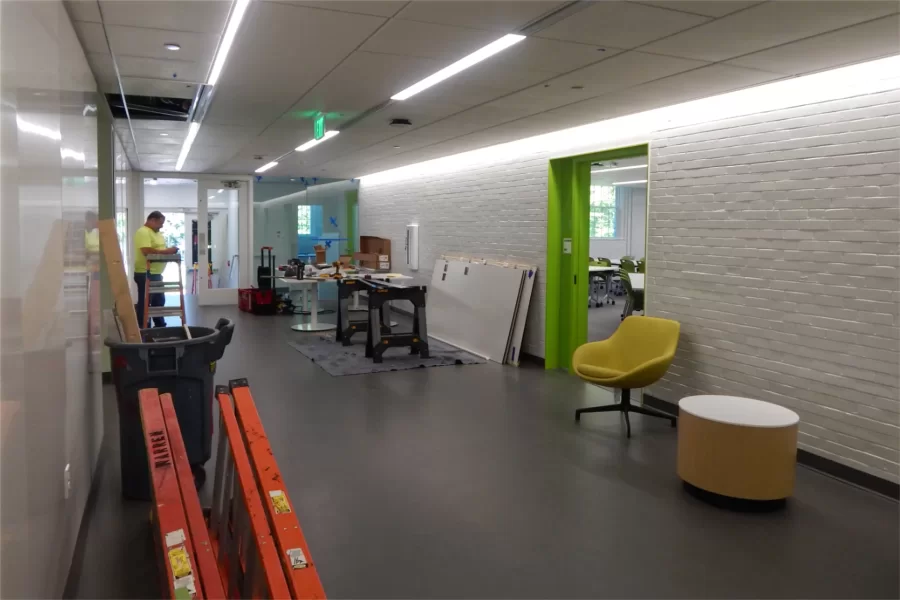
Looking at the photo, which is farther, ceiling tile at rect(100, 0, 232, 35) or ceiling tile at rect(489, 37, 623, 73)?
ceiling tile at rect(489, 37, 623, 73)

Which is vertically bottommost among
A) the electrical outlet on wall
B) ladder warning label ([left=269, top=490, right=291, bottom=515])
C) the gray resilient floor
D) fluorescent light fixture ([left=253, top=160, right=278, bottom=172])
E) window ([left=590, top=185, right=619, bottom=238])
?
the gray resilient floor

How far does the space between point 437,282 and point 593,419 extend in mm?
4569

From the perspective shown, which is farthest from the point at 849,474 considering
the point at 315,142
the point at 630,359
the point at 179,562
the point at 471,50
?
the point at 315,142

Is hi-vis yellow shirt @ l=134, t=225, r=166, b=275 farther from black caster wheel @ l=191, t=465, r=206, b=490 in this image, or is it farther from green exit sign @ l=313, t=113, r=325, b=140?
black caster wheel @ l=191, t=465, r=206, b=490

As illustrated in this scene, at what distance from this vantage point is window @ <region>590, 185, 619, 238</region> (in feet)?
54.6

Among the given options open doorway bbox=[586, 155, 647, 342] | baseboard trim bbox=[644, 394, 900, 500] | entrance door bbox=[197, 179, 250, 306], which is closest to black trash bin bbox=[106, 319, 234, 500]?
baseboard trim bbox=[644, 394, 900, 500]

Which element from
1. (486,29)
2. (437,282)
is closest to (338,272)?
(437,282)

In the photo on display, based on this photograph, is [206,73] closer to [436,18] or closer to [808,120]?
[436,18]

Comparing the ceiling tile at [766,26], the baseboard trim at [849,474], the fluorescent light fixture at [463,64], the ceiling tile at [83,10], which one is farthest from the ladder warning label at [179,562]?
the baseboard trim at [849,474]

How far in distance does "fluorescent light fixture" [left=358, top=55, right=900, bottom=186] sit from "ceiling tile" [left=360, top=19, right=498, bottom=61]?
7.46 ft

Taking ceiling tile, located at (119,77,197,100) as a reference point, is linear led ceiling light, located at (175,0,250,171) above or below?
below

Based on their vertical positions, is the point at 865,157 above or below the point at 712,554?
above

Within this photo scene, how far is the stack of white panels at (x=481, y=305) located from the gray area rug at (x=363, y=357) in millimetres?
232

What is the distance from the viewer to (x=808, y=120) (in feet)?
14.7
